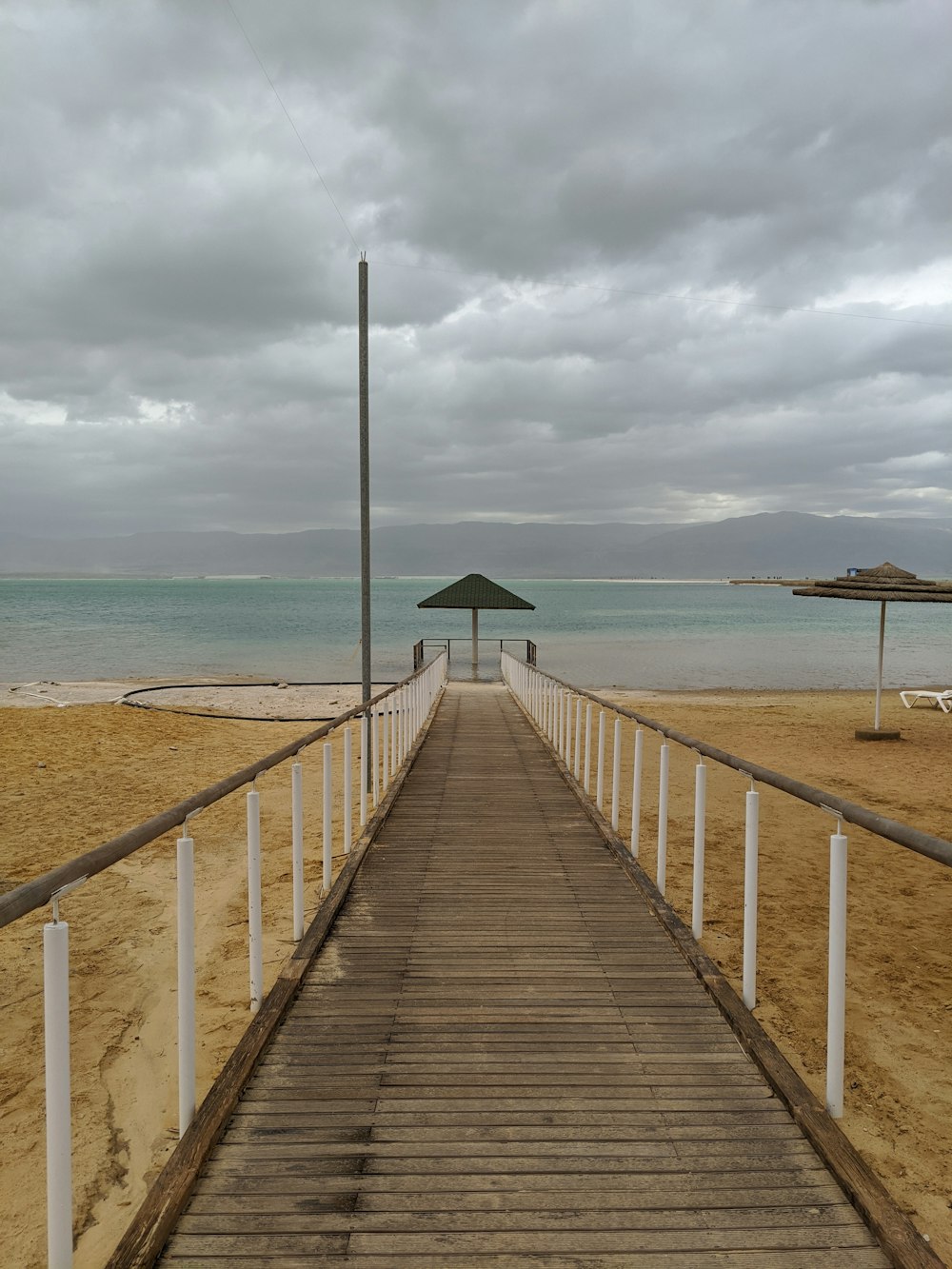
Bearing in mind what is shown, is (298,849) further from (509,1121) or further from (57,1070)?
(57,1070)

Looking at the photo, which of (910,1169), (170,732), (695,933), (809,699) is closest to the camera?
(910,1169)

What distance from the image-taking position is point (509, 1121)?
2422mm

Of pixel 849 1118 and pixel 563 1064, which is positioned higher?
pixel 563 1064

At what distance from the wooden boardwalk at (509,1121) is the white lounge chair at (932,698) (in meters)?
16.3

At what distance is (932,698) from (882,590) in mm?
6999

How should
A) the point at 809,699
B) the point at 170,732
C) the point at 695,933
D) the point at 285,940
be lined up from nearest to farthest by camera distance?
the point at 695,933, the point at 285,940, the point at 170,732, the point at 809,699

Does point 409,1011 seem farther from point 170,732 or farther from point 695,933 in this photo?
point 170,732

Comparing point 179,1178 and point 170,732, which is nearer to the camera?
point 179,1178

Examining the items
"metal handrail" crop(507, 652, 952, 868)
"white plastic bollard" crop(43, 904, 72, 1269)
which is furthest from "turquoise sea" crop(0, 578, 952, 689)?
"white plastic bollard" crop(43, 904, 72, 1269)

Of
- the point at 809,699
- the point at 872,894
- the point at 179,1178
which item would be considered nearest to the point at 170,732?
the point at 872,894

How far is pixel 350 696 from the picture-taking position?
20047mm

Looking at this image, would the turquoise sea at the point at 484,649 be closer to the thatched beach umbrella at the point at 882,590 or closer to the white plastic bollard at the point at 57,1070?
the thatched beach umbrella at the point at 882,590

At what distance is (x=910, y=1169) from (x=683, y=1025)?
2.82 feet

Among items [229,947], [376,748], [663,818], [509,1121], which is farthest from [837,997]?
[376,748]
